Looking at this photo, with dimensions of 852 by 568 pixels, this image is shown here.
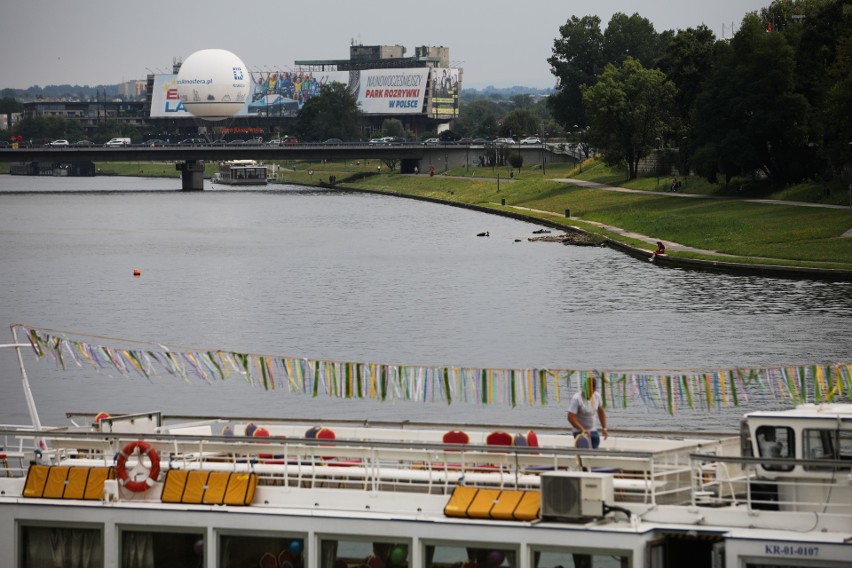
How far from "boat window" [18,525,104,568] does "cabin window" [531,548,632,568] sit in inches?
254

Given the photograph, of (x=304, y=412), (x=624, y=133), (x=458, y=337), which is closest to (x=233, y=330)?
(x=458, y=337)

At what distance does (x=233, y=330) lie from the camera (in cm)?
6575

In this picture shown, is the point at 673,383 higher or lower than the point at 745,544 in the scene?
lower

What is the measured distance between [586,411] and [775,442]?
4580 mm

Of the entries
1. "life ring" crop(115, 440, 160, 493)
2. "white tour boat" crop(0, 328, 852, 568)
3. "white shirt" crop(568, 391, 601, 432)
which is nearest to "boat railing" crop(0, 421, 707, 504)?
"white tour boat" crop(0, 328, 852, 568)

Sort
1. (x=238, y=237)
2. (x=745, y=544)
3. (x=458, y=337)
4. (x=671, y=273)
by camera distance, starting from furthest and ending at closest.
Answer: (x=238, y=237), (x=671, y=273), (x=458, y=337), (x=745, y=544)

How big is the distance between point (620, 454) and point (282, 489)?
4834 mm

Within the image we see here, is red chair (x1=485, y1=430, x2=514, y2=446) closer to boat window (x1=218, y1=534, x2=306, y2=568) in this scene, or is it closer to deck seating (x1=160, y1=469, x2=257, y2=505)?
boat window (x1=218, y1=534, x2=306, y2=568)

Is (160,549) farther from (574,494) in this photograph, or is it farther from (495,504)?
(574,494)

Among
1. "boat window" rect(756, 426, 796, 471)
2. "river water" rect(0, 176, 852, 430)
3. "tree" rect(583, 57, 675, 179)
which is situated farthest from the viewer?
"tree" rect(583, 57, 675, 179)

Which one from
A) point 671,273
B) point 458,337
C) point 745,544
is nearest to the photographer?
point 745,544

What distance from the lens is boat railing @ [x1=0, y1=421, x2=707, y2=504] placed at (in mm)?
19500

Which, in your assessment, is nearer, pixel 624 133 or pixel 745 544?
pixel 745 544

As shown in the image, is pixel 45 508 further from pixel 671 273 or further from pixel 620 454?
pixel 671 273
